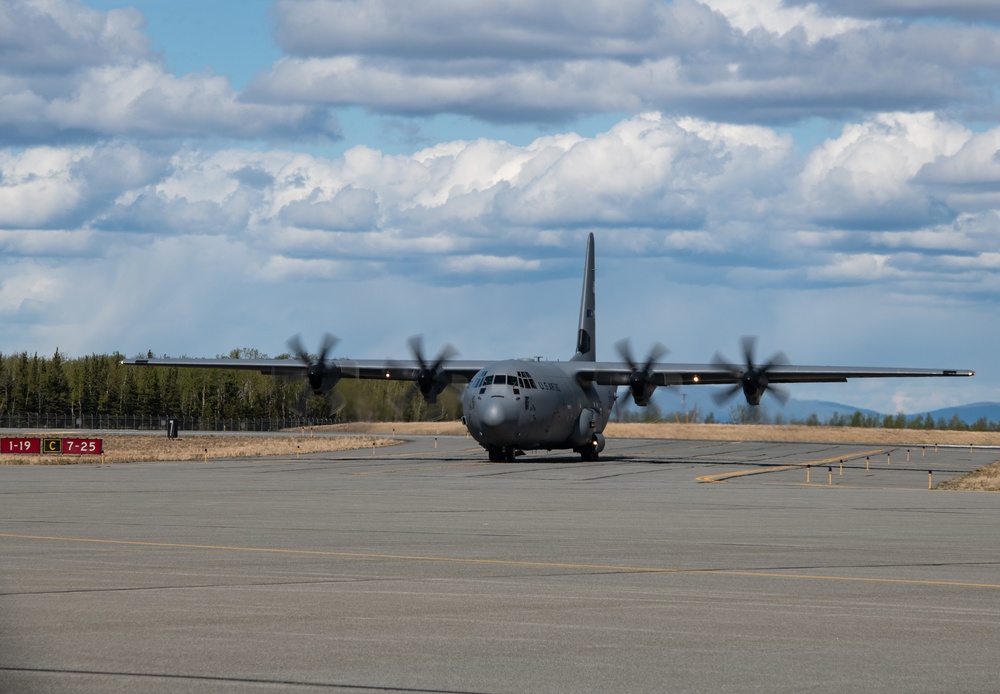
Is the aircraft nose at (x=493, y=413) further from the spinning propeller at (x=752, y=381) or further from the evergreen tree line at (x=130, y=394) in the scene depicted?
the evergreen tree line at (x=130, y=394)

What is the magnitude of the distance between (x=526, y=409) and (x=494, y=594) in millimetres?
36345

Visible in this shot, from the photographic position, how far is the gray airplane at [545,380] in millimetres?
50156

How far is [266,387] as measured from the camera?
6836 inches

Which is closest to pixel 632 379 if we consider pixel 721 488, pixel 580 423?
pixel 580 423

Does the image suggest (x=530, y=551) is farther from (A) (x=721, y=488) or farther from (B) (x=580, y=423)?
(B) (x=580, y=423)

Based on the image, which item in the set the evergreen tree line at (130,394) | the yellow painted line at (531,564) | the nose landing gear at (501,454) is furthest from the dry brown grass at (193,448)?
the evergreen tree line at (130,394)

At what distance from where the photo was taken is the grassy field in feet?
236

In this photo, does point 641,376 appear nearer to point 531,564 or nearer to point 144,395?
point 531,564

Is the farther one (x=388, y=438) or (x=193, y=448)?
(x=388, y=438)

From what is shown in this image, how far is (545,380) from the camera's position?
5219cm

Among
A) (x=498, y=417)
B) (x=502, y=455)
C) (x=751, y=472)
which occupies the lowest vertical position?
(x=751, y=472)

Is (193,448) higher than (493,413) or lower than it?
lower

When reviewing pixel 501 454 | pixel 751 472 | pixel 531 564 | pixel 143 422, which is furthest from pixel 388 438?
pixel 531 564

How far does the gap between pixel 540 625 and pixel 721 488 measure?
25.9m
